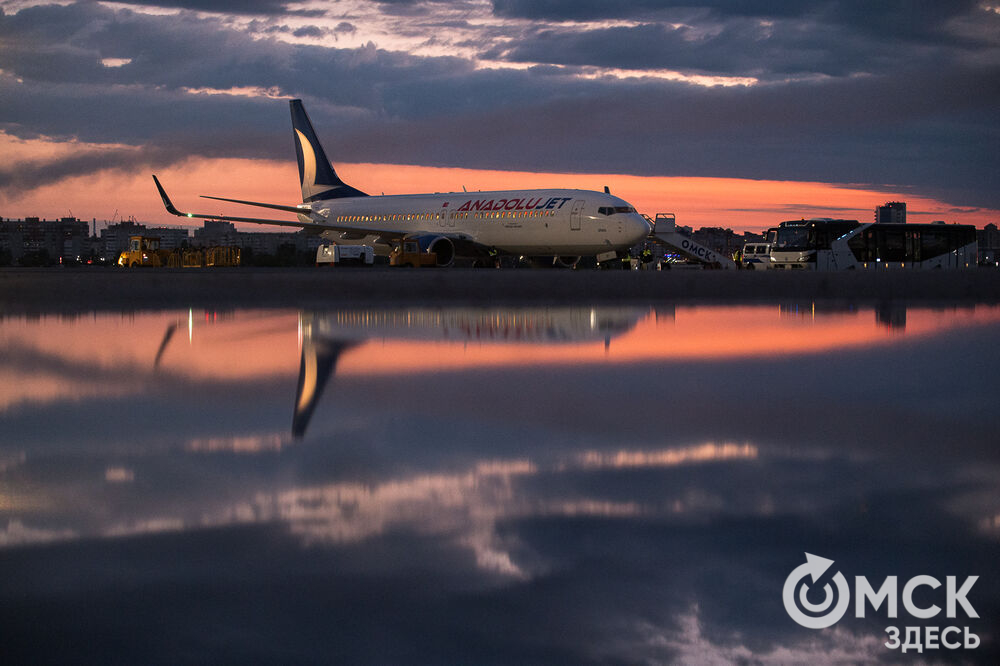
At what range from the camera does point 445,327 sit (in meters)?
17.7

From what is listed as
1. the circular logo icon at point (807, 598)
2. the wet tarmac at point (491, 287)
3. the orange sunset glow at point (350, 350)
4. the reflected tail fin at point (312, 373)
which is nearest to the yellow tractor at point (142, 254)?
the wet tarmac at point (491, 287)

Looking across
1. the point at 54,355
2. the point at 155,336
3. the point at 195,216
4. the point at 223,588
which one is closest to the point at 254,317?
the point at 155,336

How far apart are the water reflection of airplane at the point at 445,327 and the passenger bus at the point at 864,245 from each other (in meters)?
39.8

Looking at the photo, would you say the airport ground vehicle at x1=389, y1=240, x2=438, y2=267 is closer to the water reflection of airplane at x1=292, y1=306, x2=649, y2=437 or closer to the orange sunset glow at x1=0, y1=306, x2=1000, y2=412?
the water reflection of airplane at x1=292, y1=306, x2=649, y2=437

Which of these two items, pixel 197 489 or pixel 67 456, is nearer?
pixel 197 489

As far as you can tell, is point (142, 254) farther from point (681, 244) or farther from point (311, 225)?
point (681, 244)

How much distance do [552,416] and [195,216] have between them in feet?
153

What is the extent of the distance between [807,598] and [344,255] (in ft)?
171

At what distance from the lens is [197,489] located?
5598mm

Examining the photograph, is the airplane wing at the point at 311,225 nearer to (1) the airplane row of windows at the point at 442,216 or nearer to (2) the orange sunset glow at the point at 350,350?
(1) the airplane row of windows at the point at 442,216

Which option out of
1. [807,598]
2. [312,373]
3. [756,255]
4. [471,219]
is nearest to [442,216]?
[471,219]

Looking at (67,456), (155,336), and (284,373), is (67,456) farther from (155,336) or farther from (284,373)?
(155,336)

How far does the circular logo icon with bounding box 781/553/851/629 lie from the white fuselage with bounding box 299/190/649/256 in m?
41.2

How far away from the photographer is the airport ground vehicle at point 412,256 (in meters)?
49.4
